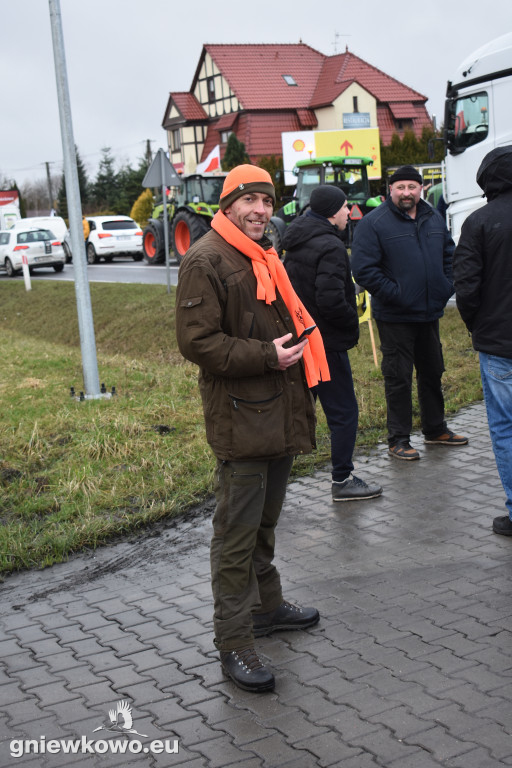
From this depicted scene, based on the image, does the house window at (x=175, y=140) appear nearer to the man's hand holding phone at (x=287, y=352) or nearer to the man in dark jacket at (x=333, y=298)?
the man in dark jacket at (x=333, y=298)

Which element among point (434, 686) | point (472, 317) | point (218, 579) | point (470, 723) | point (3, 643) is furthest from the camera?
point (472, 317)

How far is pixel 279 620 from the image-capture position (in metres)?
4.01

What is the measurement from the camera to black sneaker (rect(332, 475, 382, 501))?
5785 mm

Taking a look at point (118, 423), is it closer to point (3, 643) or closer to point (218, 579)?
point (3, 643)

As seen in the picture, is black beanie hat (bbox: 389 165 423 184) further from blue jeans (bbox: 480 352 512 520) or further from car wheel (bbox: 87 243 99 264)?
car wheel (bbox: 87 243 99 264)

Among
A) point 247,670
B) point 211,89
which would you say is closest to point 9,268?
point 247,670

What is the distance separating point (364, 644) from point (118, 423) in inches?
164

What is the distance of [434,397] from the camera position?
22.0 feet

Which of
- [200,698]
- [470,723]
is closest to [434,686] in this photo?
[470,723]

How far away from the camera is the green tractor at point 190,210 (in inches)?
860

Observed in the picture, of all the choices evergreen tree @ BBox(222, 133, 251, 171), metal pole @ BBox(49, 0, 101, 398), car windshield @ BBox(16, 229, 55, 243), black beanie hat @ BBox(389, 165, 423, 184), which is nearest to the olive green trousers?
black beanie hat @ BBox(389, 165, 423, 184)

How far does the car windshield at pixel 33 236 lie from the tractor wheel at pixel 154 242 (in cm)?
458

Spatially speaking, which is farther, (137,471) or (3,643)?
(137,471)

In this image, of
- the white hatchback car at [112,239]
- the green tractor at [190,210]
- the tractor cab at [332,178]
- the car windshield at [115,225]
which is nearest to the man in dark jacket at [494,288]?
the green tractor at [190,210]
